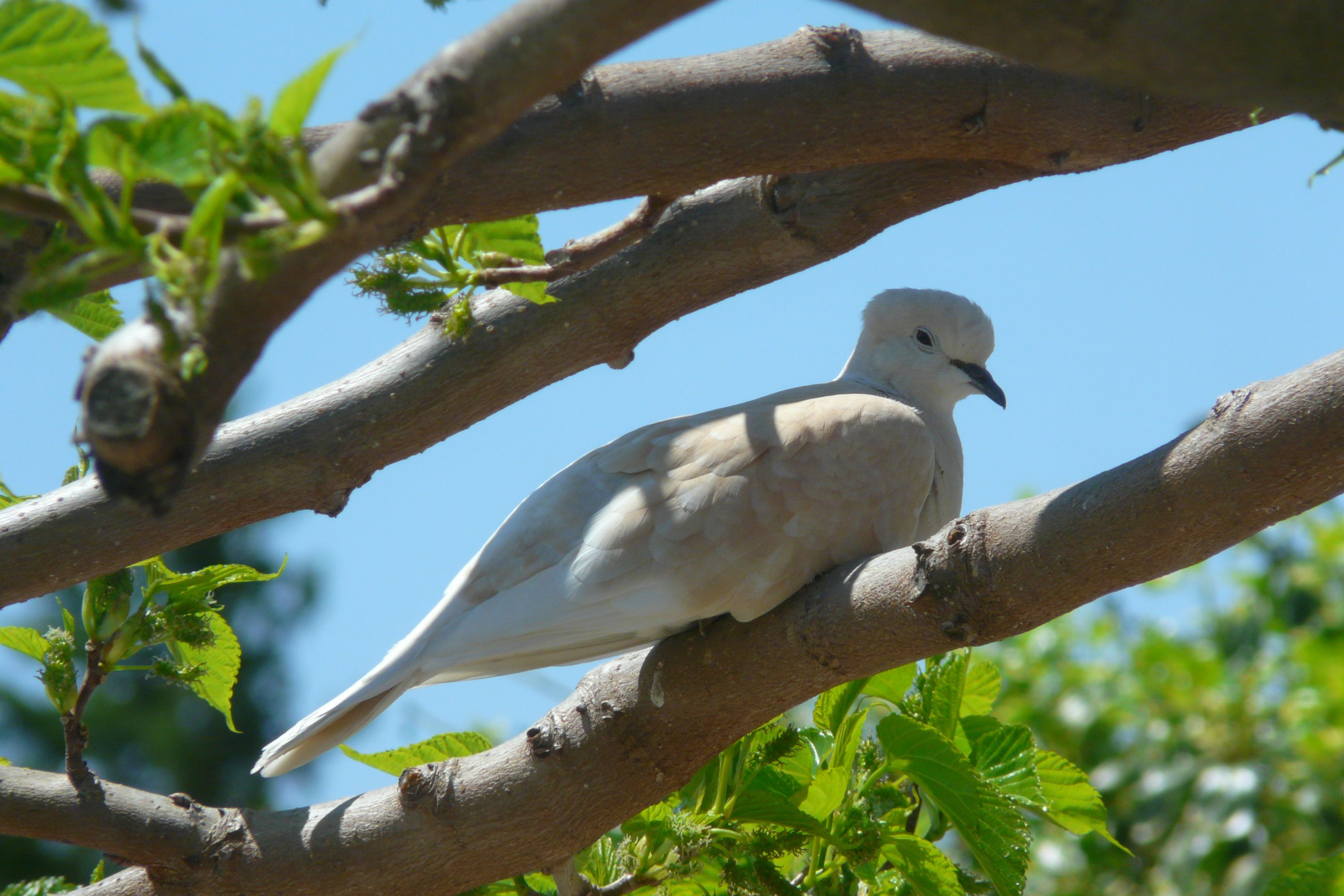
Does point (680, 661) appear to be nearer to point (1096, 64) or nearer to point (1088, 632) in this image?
point (1096, 64)

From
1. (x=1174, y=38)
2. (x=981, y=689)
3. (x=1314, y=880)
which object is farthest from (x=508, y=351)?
(x=1314, y=880)

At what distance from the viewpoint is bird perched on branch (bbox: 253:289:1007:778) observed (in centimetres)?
227

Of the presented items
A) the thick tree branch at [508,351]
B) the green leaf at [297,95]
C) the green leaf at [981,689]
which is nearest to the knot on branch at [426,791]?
the thick tree branch at [508,351]

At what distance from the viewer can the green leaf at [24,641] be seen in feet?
7.06

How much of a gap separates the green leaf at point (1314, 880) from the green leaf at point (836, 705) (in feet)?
2.76

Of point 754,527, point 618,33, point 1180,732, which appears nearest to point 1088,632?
point 1180,732

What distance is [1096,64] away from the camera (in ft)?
3.30

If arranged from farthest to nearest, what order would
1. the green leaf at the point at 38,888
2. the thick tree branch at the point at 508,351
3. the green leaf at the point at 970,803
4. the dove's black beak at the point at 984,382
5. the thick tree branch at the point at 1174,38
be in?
the dove's black beak at the point at 984,382 < the green leaf at the point at 38,888 < the thick tree branch at the point at 508,351 < the green leaf at the point at 970,803 < the thick tree branch at the point at 1174,38

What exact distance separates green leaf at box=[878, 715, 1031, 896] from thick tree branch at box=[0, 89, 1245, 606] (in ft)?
3.19

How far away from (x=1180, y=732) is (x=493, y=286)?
13.6 ft

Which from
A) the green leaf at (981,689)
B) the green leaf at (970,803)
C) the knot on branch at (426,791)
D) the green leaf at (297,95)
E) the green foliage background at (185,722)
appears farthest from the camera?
the green foliage background at (185,722)

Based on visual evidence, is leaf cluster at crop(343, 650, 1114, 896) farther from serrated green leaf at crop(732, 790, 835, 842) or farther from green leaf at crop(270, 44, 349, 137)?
green leaf at crop(270, 44, 349, 137)

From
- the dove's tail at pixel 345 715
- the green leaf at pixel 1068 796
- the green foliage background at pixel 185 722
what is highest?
the green foliage background at pixel 185 722

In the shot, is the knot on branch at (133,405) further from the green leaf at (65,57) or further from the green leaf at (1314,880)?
the green leaf at (1314,880)
